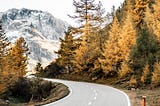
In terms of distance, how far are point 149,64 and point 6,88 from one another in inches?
840

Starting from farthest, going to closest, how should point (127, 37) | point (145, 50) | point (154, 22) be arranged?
point (127, 37) < point (154, 22) < point (145, 50)

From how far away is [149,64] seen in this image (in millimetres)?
37406

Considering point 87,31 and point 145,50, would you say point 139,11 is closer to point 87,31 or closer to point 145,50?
point 87,31

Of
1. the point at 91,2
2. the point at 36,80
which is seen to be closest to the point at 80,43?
the point at 91,2

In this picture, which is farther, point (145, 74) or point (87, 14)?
point (87, 14)

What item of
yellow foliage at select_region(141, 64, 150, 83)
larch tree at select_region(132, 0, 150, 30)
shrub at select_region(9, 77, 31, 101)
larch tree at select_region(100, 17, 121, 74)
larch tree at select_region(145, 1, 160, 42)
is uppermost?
larch tree at select_region(132, 0, 150, 30)

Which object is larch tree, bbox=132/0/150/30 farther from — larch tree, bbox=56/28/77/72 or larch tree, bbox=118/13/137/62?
larch tree, bbox=56/28/77/72

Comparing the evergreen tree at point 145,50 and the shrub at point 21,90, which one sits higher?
the evergreen tree at point 145,50

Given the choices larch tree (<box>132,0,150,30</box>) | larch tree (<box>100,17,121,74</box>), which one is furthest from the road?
larch tree (<box>132,0,150,30</box>)

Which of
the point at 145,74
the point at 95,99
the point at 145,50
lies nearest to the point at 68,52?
the point at 145,50

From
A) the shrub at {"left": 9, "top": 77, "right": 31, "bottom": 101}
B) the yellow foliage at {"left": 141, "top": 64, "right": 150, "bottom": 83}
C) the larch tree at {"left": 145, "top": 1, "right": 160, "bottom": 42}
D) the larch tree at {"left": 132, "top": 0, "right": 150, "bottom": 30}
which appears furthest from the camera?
the larch tree at {"left": 132, "top": 0, "right": 150, "bottom": 30}

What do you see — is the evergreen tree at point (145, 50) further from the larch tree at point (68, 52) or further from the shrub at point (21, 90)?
the larch tree at point (68, 52)

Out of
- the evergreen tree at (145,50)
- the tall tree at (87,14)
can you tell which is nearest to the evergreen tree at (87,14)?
the tall tree at (87,14)

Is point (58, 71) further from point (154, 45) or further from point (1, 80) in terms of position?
point (154, 45)
